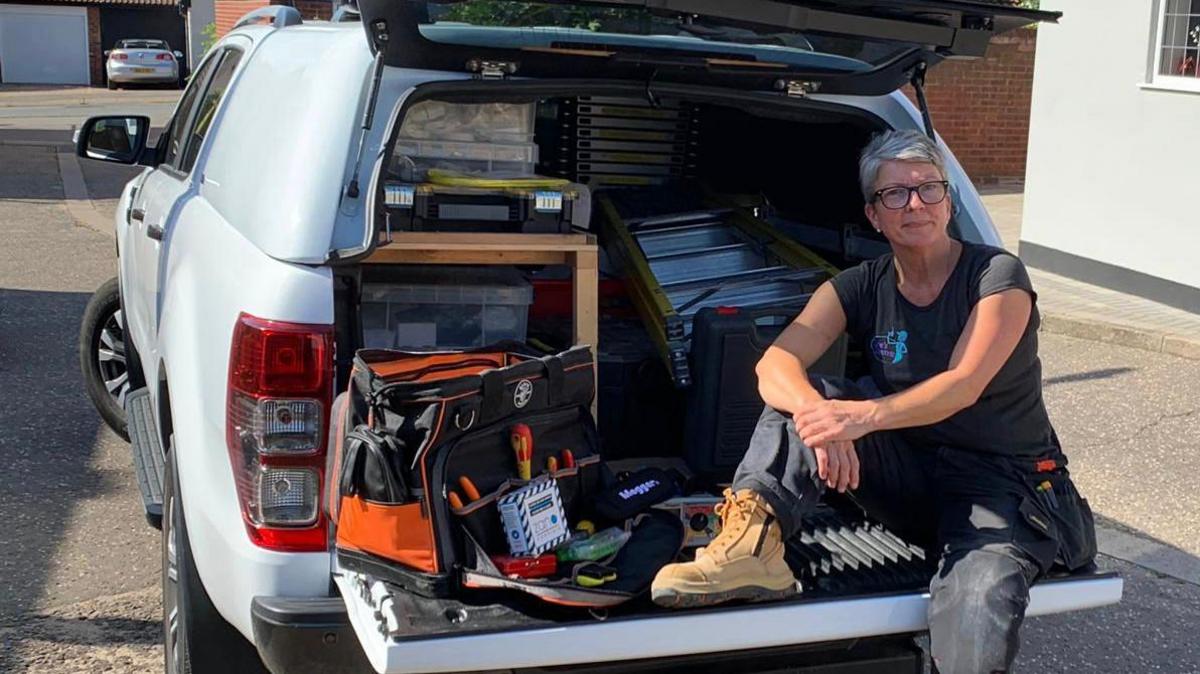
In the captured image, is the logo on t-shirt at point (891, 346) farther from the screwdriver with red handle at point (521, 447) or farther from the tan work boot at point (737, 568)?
the screwdriver with red handle at point (521, 447)

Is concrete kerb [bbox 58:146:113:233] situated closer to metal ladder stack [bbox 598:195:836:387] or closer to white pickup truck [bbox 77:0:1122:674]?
metal ladder stack [bbox 598:195:836:387]

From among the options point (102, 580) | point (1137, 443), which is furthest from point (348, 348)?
point (1137, 443)

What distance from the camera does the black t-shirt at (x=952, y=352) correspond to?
315 centimetres

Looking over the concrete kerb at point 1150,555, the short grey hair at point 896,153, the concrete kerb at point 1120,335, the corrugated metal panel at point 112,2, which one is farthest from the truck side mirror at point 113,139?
the corrugated metal panel at point 112,2

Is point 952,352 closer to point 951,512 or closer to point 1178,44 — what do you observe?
point 951,512

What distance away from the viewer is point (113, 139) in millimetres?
4945

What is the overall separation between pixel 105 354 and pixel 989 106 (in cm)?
1249

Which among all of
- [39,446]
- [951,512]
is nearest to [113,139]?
[39,446]

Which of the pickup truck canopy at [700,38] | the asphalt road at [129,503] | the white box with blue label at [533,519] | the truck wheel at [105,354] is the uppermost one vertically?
the pickup truck canopy at [700,38]

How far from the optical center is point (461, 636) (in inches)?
95.7

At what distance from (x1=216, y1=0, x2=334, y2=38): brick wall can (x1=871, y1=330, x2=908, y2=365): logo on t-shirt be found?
57.4 feet

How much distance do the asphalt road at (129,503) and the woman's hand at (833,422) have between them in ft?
4.75

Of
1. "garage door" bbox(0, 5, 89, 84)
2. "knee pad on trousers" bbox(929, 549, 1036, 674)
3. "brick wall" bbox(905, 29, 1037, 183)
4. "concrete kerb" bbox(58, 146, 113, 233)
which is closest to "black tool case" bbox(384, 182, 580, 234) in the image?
"knee pad on trousers" bbox(929, 549, 1036, 674)

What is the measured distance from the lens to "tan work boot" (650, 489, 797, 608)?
8.65 ft
